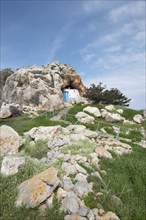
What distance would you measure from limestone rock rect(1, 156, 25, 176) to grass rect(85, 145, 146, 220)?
2.82 meters

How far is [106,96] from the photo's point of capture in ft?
123

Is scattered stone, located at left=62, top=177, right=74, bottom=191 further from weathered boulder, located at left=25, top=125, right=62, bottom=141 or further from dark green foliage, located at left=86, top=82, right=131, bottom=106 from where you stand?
dark green foliage, located at left=86, top=82, right=131, bottom=106

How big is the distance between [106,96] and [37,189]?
102 feet

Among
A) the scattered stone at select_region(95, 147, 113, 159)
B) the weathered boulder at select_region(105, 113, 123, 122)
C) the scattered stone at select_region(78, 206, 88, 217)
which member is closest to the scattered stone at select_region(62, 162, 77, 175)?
the scattered stone at select_region(78, 206, 88, 217)

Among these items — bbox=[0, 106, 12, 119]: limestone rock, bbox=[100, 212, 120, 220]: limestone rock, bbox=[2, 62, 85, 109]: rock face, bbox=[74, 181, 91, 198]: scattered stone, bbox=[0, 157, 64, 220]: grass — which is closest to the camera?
bbox=[0, 157, 64, 220]: grass

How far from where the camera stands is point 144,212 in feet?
24.8

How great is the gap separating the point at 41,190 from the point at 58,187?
76 centimetres

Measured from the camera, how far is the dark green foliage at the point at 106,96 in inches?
1487

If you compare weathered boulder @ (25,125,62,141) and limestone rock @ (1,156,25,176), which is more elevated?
weathered boulder @ (25,125,62,141)

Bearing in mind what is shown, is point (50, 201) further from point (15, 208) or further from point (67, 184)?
point (15, 208)

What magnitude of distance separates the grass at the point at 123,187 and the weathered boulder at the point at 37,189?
4.22 ft

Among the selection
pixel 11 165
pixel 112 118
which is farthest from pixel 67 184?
pixel 112 118

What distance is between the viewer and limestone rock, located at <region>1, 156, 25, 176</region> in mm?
8758

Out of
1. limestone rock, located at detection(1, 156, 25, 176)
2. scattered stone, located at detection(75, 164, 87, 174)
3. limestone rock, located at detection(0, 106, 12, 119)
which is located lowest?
scattered stone, located at detection(75, 164, 87, 174)
